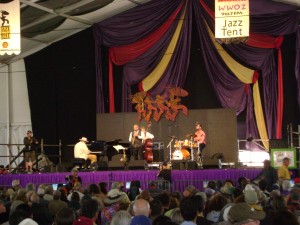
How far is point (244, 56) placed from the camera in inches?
946

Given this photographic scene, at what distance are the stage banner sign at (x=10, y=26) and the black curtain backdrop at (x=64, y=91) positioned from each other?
310 inches

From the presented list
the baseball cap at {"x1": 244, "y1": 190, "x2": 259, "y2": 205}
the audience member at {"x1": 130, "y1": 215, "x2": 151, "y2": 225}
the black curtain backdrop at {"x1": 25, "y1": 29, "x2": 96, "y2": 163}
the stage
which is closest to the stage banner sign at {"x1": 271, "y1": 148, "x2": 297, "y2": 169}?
the stage

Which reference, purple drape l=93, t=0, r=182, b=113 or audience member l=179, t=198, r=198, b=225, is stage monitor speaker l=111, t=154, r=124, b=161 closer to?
purple drape l=93, t=0, r=182, b=113

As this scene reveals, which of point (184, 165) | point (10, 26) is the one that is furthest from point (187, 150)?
point (10, 26)

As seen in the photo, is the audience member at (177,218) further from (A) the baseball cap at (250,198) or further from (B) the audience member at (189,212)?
(A) the baseball cap at (250,198)

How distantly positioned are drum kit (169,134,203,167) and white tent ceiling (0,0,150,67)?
5.73 meters

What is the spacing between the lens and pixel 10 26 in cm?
1877

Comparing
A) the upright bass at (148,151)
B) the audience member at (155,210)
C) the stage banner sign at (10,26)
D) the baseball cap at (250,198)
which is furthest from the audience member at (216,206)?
the upright bass at (148,151)

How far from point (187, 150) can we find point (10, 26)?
758 cm

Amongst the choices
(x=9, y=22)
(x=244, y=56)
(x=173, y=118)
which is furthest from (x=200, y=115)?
(x=9, y=22)

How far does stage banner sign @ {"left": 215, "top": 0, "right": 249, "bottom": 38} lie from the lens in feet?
63.2

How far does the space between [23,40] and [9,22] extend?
281 inches

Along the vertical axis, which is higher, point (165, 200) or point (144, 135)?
point (144, 135)

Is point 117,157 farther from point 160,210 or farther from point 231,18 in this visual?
point 160,210
